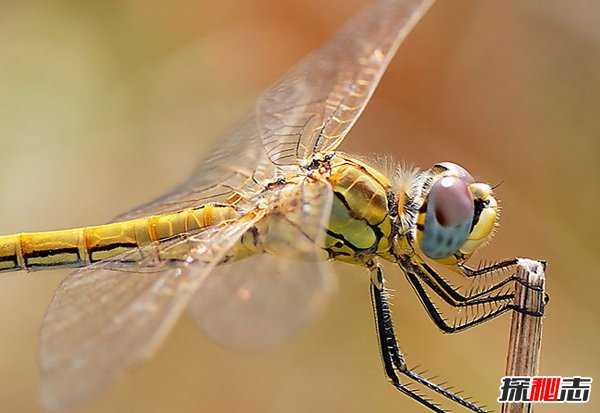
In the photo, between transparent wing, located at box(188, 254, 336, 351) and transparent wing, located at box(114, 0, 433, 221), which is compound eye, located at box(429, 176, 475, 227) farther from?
transparent wing, located at box(114, 0, 433, 221)

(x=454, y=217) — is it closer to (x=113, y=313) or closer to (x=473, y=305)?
(x=473, y=305)

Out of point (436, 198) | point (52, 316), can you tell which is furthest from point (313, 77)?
point (52, 316)

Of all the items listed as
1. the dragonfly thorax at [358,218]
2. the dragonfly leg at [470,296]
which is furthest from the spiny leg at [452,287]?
the dragonfly thorax at [358,218]

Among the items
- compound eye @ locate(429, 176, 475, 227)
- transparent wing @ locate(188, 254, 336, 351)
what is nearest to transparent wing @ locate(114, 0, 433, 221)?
transparent wing @ locate(188, 254, 336, 351)

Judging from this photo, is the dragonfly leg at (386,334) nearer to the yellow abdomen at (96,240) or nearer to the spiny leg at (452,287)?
the spiny leg at (452,287)

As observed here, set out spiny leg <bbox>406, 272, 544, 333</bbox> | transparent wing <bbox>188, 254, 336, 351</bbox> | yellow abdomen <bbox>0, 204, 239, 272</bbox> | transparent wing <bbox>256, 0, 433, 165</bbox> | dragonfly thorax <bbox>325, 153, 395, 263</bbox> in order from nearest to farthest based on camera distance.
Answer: transparent wing <bbox>188, 254, 336, 351</bbox>, spiny leg <bbox>406, 272, 544, 333</bbox>, dragonfly thorax <bbox>325, 153, 395, 263</bbox>, yellow abdomen <bbox>0, 204, 239, 272</bbox>, transparent wing <bbox>256, 0, 433, 165</bbox>

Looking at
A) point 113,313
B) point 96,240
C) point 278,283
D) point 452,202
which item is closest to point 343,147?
point 96,240
